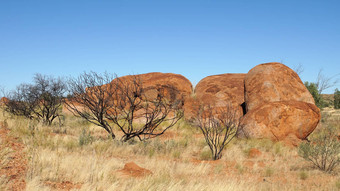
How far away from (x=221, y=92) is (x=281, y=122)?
5.93 metres

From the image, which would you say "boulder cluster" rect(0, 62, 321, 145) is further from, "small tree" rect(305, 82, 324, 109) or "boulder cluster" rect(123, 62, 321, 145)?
"small tree" rect(305, 82, 324, 109)

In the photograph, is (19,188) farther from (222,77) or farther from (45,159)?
(222,77)

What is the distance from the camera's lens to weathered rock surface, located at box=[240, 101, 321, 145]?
10.9 meters

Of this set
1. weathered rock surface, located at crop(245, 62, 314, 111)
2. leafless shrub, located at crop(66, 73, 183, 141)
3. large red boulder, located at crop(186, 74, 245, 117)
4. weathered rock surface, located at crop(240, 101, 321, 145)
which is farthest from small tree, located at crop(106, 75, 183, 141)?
weathered rock surface, located at crop(245, 62, 314, 111)

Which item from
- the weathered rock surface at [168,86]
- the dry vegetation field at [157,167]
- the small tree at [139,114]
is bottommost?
the dry vegetation field at [157,167]

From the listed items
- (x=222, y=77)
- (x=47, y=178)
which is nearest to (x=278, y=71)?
(x=222, y=77)

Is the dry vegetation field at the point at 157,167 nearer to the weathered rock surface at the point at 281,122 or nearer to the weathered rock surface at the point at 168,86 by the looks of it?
the weathered rock surface at the point at 281,122

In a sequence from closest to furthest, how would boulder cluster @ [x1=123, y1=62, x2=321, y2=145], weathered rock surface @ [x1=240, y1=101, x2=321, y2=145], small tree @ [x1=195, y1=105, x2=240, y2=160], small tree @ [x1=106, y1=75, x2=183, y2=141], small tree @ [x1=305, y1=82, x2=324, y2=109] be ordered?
1. small tree @ [x1=195, y1=105, x2=240, y2=160]
2. small tree @ [x1=106, y1=75, x2=183, y2=141]
3. weathered rock surface @ [x1=240, y1=101, x2=321, y2=145]
4. boulder cluster @ [x1=123, y1=62, x2=321, y2=145]
5. small tree @ [x1=305, y1=82, x2=324, y2=109]

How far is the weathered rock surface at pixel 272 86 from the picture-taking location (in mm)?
12719

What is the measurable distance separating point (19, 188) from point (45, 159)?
4.91ft

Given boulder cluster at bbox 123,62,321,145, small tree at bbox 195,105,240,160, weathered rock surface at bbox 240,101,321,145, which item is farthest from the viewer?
boulder cluster at bbox 123,62,321,145

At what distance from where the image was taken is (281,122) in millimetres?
11000

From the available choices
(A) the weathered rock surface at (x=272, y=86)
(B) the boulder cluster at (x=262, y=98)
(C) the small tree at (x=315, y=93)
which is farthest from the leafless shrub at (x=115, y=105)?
(C) the small tree at (x=315, y=93)

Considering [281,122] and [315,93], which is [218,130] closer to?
[281,122]
